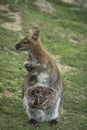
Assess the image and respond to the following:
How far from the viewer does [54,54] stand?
15.3 m

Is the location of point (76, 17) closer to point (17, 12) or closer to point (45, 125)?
point (17, 12)

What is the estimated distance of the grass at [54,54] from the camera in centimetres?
986

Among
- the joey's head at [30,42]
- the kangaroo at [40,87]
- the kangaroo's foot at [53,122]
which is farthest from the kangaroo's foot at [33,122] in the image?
the joey's head at [30,42]

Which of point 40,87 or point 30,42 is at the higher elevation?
point 30,42

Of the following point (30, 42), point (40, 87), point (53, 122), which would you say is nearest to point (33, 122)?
point (53, 122)

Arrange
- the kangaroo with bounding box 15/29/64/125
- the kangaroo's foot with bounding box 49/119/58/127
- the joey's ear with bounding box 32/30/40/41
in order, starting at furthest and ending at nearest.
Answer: the kangaroo's foot with bounding box 49/119/58/127
the joey's ear with bounding box 32/30/40/41
the kangaroo with bounding box 15/29/64/125

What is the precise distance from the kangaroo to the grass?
32 cm

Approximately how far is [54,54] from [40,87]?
618 cm

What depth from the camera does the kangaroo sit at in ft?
29.9

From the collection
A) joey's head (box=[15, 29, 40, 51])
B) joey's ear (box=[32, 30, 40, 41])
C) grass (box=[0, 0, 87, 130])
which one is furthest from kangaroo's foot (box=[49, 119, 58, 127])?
joey's ear (box=[32, 30, 40, 41])

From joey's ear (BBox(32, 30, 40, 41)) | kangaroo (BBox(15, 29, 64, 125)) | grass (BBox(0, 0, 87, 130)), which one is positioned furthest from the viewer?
grass (BBox(0, 0, 87, 130))

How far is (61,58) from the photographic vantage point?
14844 mm

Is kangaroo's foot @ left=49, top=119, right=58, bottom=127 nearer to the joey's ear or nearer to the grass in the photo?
the grass

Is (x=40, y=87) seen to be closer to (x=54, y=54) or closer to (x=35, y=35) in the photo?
(x=35, y=35)
